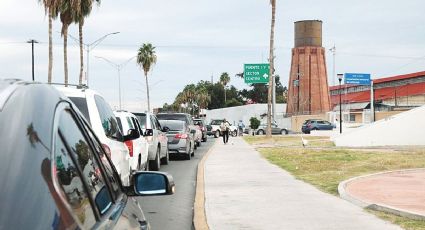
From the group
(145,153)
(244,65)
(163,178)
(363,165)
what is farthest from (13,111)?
(244,65)

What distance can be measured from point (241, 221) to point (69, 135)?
254 inches

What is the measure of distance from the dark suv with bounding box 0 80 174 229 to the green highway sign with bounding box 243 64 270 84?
60705 millimetres

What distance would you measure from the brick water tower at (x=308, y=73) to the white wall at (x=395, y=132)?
53285 millimetres

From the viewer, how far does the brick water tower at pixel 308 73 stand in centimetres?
8456

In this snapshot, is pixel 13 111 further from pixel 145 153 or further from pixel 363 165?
pixel 363 165

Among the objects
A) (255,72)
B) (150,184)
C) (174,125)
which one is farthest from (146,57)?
(150,184)

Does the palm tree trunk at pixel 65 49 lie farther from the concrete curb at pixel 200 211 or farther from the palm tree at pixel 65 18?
the concrete curb at pixel 200 211

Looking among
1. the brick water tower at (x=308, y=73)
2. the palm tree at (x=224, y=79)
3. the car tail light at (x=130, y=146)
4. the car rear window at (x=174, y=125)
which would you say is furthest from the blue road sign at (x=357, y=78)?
the palm tree at (x=224, y=79)

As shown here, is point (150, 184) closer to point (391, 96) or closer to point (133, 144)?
point (133, 144)

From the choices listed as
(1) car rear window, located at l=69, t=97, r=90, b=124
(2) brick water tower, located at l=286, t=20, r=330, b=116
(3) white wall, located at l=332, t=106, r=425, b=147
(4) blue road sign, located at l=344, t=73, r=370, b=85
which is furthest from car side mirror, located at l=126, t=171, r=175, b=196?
(2) brick water tower, located at l=286, t=20, r=330, b=116

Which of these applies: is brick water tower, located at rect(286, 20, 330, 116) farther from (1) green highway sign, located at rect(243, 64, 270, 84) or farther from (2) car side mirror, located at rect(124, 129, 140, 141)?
(2) car side mirror, located at rect(124, 129, 140, 141)

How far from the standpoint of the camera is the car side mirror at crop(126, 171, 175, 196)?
368 centimetres

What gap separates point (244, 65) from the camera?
63094 millimetres

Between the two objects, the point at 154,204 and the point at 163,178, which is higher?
the point at 163,178
